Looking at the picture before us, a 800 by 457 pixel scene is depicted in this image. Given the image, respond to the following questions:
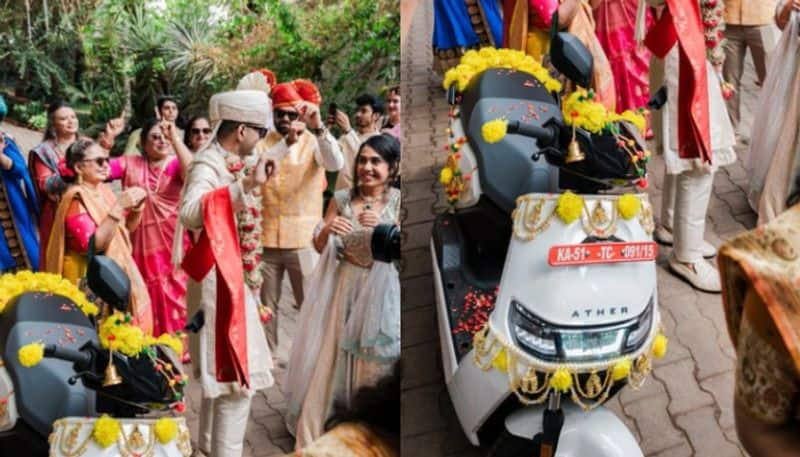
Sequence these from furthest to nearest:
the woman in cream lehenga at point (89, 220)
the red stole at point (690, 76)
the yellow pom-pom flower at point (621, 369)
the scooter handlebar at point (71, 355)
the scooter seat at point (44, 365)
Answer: the red stole at point (690, 76) → the woman in cream lehenga at point (89, 220) → the scooter seat at point (44, 365) → the yellow pom-pom flower at point (621, 369) → the scooter handlebar at point (71, 355)

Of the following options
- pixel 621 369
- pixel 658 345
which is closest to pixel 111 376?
pixel 621 369

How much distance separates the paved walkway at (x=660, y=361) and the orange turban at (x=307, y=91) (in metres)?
0.92

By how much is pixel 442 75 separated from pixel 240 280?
1990mm

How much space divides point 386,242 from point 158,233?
865 mm

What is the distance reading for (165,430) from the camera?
2.13 meters

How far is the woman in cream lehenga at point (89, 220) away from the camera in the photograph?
2.94 m

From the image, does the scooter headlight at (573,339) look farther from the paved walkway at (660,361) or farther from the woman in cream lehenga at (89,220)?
the woman in cream lehenga at (89,220)

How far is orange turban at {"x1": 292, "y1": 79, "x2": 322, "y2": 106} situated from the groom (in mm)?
88

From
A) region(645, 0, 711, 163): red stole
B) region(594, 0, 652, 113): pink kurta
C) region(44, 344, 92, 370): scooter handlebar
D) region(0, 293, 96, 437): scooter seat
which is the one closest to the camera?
region(44, 344, 92, 370): scooter handlebar

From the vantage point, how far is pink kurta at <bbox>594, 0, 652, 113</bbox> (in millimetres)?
4129

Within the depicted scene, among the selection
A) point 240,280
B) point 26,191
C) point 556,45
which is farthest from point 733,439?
point 26,191

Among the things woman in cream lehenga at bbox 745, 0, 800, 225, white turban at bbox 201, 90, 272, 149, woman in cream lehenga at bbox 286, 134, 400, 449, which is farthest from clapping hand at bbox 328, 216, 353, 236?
woman in cream lehenga at bbox 745, 0, 800, 225

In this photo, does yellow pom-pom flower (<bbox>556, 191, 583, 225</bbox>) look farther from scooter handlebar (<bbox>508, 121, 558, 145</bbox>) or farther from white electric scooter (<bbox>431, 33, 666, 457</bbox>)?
scooter handlebar (<bbox>508, 121, 558, 145</bbox>)

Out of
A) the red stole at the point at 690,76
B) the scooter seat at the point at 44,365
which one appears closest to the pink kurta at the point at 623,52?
the red stole at the point at 690,76
